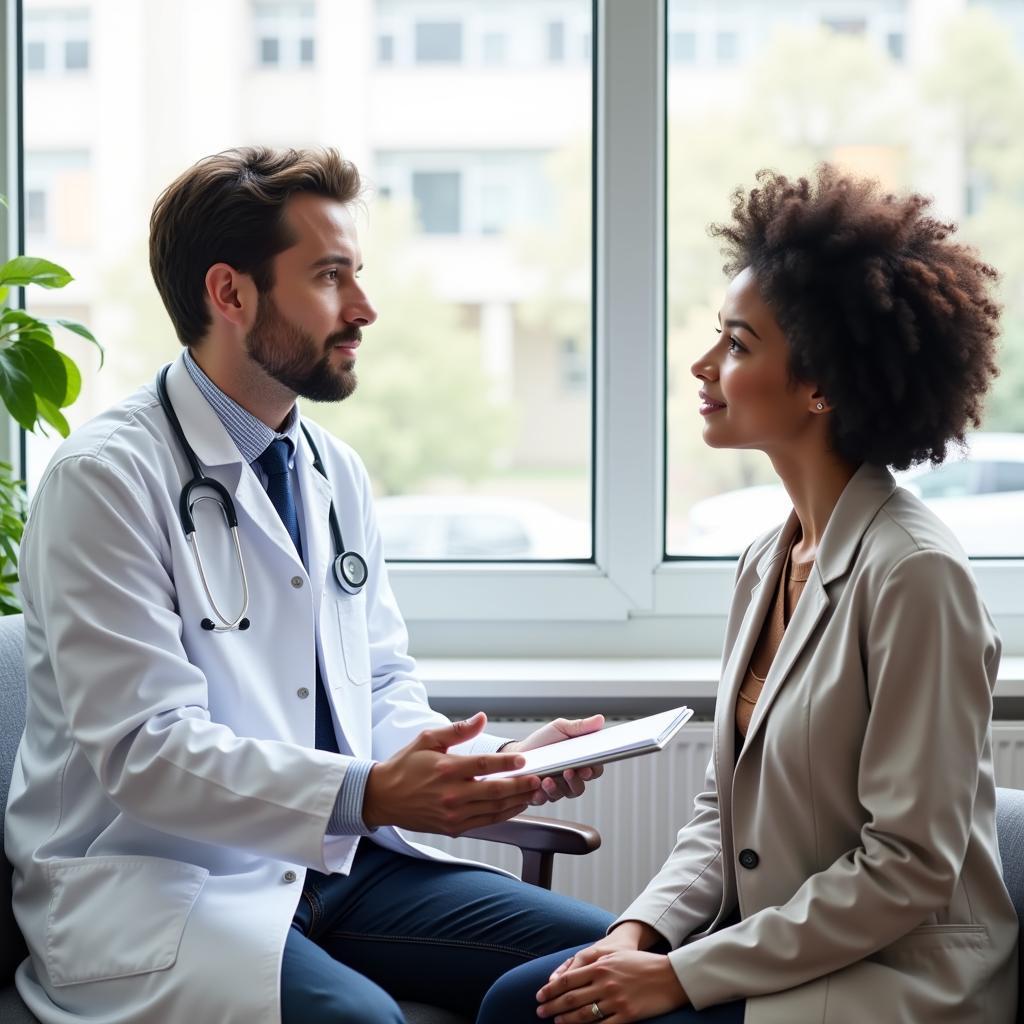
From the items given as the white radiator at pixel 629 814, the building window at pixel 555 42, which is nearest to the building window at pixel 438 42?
the building window at pixel 555 42

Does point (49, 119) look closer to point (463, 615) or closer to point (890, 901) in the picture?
point (463, 615)

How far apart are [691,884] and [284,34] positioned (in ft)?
6.26

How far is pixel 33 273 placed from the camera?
200 cm

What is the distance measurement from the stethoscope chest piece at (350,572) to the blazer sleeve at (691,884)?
1.81 ft

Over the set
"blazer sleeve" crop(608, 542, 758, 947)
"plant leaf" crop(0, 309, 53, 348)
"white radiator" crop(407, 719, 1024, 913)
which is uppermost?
"plant leaf" crop(0, 309, 53, 348)

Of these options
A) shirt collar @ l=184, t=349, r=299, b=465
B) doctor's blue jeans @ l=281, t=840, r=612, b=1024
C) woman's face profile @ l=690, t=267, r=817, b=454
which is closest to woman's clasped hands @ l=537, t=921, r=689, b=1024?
doctor's blue jeans @ l=281, t=840, r=612, b=1024

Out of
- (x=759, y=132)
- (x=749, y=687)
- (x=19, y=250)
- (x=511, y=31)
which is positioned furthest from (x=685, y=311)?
(x=19, y=250)

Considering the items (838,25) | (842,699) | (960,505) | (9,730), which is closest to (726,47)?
(838,25)

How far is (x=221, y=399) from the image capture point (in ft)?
5.73

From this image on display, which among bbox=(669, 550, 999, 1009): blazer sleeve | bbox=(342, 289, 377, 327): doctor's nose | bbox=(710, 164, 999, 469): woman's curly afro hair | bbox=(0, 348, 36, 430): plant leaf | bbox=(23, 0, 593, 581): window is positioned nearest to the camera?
bbox=(669, 550, 999, 1009): blazer sleeve

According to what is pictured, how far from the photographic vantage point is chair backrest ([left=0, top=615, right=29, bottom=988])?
1574 millimetres

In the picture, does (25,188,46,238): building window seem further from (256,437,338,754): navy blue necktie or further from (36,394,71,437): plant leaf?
(256,437,338,754): navy blue necktie

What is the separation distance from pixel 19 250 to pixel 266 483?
44.9 inches

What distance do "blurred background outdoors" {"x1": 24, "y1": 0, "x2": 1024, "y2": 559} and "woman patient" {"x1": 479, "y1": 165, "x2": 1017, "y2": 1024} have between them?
39.2 inches
